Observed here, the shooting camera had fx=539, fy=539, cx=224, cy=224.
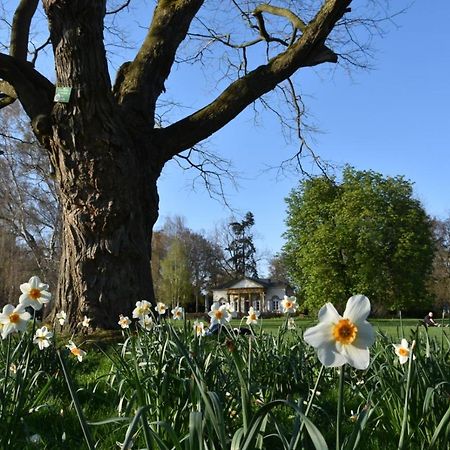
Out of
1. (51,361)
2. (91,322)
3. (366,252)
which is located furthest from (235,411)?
(366,252)

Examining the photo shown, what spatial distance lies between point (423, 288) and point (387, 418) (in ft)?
112

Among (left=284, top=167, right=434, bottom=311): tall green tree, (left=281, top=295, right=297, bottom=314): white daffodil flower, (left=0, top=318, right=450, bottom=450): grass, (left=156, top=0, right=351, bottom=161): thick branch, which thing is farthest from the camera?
(left=284, top=167, right=434, bottom=311): tall green tree

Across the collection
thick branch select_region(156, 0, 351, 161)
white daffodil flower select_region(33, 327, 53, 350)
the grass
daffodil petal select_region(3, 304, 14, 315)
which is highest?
Answer: thick branch select_region(156, 0, 351, 161)

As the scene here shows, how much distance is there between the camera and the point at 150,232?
6.41 metres

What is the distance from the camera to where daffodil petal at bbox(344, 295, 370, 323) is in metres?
1.09

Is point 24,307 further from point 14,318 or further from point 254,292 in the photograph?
point 254,292

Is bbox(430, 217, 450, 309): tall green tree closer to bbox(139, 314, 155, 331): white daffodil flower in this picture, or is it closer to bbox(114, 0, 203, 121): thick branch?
bbox(114, 0, 203, 121): thick branch

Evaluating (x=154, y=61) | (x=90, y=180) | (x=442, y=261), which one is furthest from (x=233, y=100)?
(x=442, y=261)

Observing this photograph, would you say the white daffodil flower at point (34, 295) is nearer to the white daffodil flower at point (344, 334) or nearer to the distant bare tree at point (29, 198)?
the white daffodil flower at point (344, 334)

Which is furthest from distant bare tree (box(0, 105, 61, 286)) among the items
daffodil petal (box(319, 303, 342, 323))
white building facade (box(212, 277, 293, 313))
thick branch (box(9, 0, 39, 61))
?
white building facade (box(212, 277, 293, 313))

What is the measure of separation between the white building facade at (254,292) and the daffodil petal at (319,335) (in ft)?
202

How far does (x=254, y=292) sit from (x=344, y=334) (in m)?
62.8

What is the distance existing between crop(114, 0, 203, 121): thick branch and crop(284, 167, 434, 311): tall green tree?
86.4 ft

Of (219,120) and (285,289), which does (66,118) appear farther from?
(285,289)
